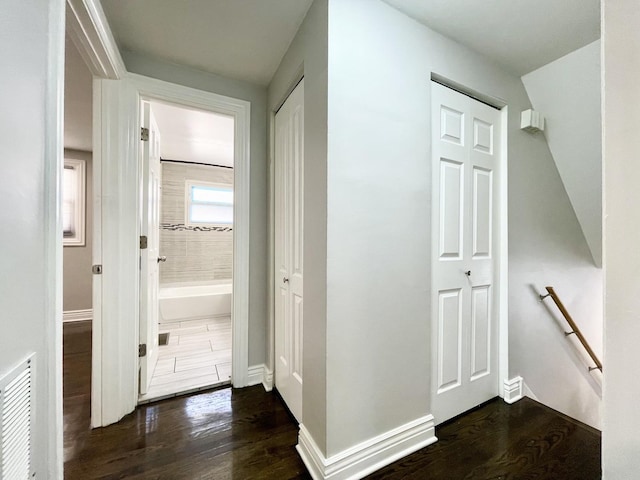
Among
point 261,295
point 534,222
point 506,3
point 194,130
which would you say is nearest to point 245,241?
point 261,295

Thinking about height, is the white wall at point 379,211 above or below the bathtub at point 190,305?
above

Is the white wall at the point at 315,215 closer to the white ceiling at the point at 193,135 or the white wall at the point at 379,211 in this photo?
the white wall at the point at 379,211

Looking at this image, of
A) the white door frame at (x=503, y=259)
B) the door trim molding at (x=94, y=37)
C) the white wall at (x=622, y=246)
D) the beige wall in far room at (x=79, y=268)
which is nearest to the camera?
the white wall at (x=622, y=246)

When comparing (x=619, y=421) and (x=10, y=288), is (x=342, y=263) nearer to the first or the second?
(x=619, y=421)

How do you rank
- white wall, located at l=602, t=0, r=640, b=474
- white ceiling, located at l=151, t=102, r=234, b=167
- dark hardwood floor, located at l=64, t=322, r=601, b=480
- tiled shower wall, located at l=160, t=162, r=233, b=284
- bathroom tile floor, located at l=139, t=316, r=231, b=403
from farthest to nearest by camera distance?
1. tiled shower wall, located at l=160, t=162, r=233, b=284
2. white ceiling, located at l=151, t=102, r=234, b=167
3. bathroom tile floor, located at l=139, t=316, r=231, b=403
4. dark hardwood floor, located at l=64, t=322, r=601, b=480
5. white wall, located at l=602, t=0, r=640, b=474

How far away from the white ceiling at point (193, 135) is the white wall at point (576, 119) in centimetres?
230

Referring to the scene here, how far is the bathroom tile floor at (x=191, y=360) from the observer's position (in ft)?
6.16

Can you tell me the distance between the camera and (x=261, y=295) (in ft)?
6.57

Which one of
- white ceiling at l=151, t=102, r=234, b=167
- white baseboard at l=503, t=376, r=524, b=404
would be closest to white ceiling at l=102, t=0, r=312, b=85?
white ceiling at l=151, t=102, r=234, b=167

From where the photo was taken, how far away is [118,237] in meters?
1.54

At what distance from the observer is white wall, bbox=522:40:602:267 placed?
1.62 metres

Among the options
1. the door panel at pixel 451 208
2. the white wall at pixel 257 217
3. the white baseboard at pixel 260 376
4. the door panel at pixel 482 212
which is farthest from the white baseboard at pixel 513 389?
the white wall at pixel 257 217

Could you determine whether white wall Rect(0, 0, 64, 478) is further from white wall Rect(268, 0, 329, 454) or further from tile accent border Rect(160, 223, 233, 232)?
tile accent border Rect(160, 223, 233, 232)

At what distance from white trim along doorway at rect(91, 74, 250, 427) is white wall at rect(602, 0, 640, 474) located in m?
2.02
